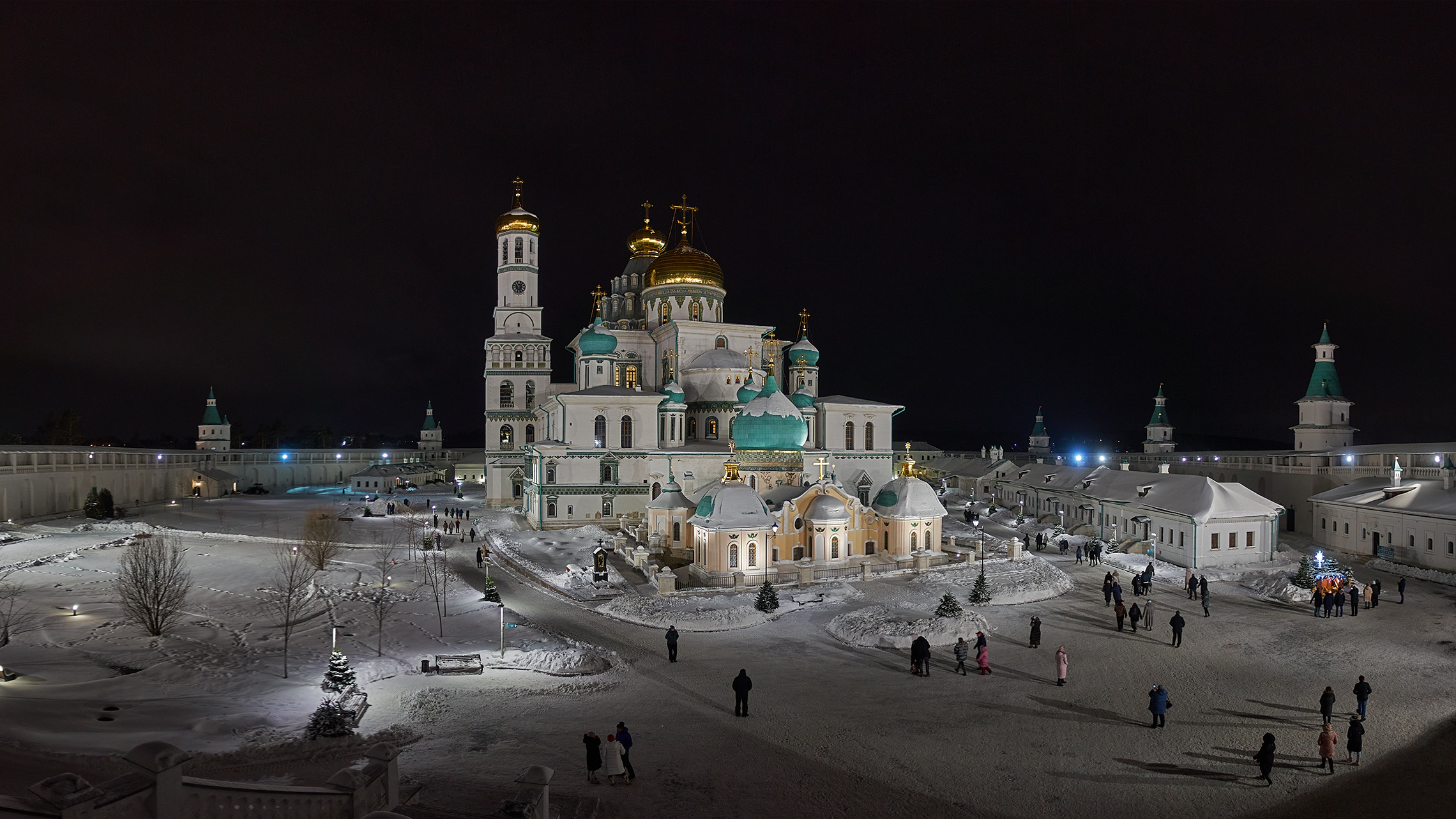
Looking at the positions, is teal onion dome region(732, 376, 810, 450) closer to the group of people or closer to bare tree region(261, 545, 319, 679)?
bare tree region(261, 545, 319, 679)

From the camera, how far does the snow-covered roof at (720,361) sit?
4341 cm

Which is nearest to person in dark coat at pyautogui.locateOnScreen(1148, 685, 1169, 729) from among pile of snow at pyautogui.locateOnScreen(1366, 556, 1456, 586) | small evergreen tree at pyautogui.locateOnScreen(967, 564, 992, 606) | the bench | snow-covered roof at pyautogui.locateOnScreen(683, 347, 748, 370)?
small evergreen tree at pyautogui.locateOnScreen(967, 564, 992, 606)

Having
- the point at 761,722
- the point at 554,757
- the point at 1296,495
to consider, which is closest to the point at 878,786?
the point at 761,722

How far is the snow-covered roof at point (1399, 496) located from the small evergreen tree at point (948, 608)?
68.1ft

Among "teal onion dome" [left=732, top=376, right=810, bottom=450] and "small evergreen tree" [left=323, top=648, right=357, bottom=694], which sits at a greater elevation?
"teal onion dome" [left=732, top=376, right=810, bottom=450]

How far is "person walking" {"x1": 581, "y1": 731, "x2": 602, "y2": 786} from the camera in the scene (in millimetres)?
10648

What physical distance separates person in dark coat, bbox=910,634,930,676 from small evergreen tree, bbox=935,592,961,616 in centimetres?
367

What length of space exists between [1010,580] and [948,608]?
19.4ft

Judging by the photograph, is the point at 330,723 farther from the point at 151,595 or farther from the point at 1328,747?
the point at 1328,747

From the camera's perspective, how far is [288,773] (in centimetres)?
1004

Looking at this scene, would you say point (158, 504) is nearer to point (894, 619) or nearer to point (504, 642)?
point (504, 642)

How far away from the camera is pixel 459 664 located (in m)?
15.9

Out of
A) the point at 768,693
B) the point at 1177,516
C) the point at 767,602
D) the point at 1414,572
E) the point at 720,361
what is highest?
the point at 720,361

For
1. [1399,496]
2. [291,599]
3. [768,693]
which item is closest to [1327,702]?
[768,693]
